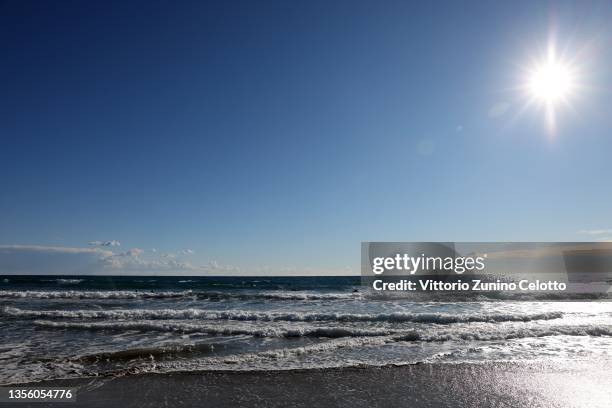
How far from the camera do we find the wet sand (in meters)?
5.96

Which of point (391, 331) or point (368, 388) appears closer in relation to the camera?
point (368, 388)

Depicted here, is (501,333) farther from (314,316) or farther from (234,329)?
(234,329)

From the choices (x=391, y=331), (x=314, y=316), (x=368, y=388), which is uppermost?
(x=368, y=388)

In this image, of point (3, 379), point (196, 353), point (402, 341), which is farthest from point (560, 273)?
point (3, 379)

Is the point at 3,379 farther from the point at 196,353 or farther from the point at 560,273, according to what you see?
the point at 560,273

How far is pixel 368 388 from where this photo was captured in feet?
21.7

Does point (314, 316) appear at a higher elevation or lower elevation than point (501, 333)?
lower

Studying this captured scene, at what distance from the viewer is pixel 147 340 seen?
36.8 ft

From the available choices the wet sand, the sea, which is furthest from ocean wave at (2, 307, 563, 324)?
the wet sand

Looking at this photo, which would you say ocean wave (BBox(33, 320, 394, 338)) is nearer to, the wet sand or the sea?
the sea

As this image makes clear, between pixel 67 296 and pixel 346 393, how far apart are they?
105ft

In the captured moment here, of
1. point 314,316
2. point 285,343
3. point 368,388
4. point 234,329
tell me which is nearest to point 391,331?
point 285,343

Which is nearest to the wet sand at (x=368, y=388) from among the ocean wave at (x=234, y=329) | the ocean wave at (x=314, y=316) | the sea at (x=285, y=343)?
the sea at (x=285, y=343)

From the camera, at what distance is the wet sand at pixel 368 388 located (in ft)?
19.6
